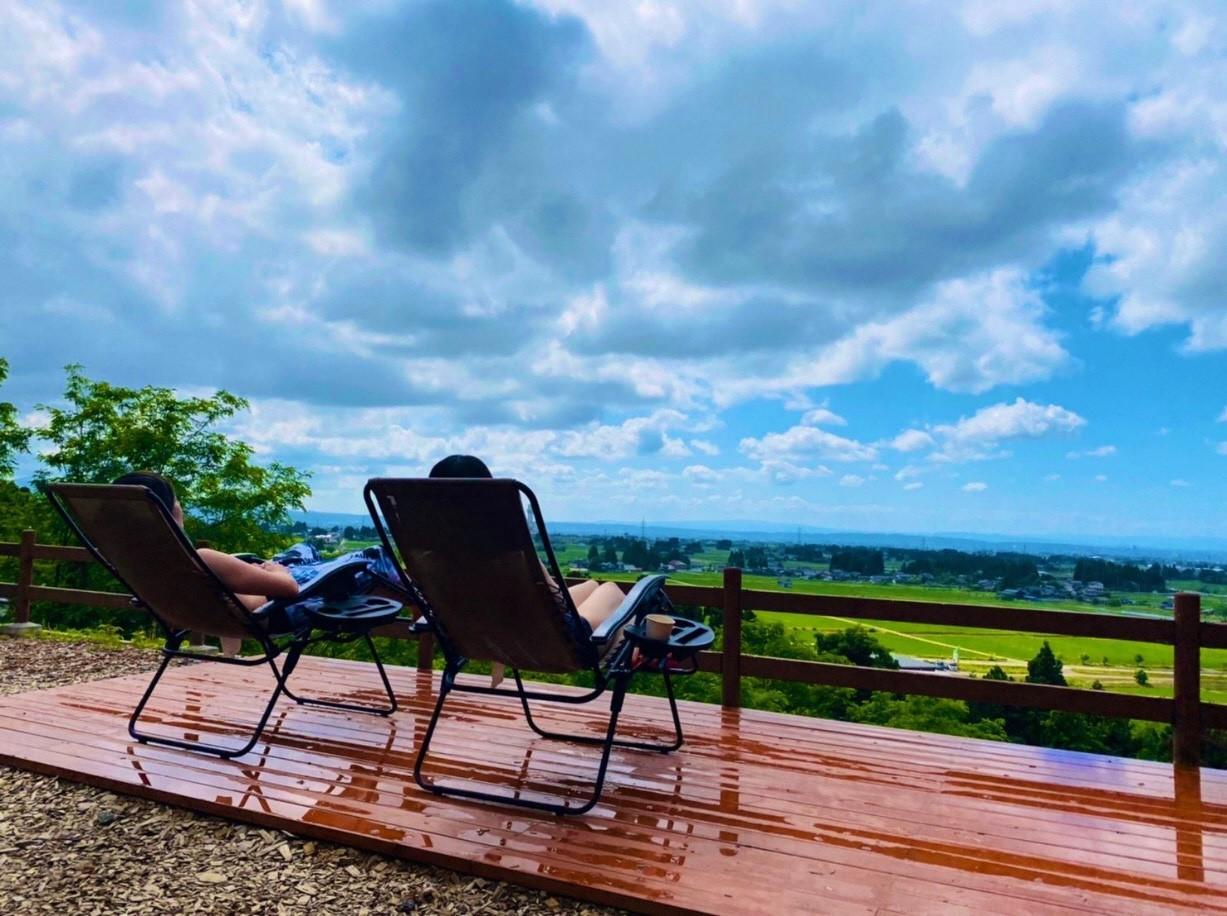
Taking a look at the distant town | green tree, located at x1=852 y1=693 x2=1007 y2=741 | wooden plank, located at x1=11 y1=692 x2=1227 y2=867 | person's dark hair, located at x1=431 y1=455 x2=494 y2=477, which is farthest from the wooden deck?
green tree, located at x1=852 y1=693 x2=1007 y2=741

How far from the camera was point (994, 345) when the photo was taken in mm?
18484

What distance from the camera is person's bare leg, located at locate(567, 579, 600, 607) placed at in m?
3.30

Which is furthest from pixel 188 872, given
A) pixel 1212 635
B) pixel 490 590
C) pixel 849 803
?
pixel 1212 635

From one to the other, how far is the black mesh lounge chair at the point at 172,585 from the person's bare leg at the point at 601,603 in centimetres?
108

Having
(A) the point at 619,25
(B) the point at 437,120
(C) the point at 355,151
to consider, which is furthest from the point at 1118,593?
(C) the point at 355,151

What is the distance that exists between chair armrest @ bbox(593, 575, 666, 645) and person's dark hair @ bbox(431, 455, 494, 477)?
80 centimetres

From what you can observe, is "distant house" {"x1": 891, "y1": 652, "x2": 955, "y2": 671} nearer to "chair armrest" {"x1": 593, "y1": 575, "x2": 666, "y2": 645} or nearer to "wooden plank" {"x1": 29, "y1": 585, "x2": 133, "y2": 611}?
"chair armrest" {"x1": 593, "y1": 575, "x2": 666, "y2": 645}

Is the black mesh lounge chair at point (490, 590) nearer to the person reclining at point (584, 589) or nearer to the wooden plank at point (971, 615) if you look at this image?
the person reclining at point (584, 589)

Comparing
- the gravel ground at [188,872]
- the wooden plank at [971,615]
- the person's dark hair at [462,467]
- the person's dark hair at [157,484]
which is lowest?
the gravel ground at [188,872]

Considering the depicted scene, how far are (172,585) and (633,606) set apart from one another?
201 centimetres

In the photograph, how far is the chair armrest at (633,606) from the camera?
9.22 feet

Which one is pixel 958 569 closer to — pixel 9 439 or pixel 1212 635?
pixel 1212 635

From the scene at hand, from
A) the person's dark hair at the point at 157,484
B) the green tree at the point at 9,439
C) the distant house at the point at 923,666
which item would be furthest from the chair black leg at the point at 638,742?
the green tree at the point at 9,439

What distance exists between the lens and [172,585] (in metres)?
3.34
